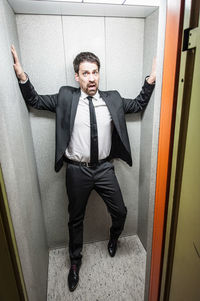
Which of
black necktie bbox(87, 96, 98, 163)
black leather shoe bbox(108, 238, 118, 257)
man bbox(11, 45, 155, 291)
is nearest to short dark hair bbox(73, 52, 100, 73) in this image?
man bbox(11, 45, 155, 291)

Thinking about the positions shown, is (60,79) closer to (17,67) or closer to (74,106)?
(74,106)

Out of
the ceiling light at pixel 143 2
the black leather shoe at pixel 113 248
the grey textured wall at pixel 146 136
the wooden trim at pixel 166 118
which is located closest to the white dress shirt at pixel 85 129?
the grey textured wall at pixel 146 136

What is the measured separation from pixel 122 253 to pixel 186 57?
2.06 metres

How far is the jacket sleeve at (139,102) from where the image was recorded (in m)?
1.83

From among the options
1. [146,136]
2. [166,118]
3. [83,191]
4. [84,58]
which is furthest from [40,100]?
[166,118]

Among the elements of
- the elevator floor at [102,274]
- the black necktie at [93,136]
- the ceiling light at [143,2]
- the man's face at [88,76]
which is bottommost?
the elevator floor at [102,274]

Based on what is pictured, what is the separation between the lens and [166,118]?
3.01 ft

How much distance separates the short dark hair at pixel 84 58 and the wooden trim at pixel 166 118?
2.91ft

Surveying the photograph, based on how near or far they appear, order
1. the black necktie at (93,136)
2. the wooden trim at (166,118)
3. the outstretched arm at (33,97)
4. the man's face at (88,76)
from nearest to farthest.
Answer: the wooden trim at (166,118)
the outstretched arm at (33,97)
the man's face at (88,76)
the black necktie at (93,136)

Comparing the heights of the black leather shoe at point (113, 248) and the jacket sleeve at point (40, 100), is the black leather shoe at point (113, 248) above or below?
below

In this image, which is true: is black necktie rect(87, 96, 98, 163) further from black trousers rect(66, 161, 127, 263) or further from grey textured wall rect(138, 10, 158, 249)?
grey textured wall rect(138, 10, 158, 249)

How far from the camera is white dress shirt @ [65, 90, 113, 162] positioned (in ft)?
5.73

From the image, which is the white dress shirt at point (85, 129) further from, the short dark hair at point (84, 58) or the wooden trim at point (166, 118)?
the wooden trim at point (166, 118)

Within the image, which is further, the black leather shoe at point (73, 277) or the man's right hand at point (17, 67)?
the black leather shoe at point (73, 277)
